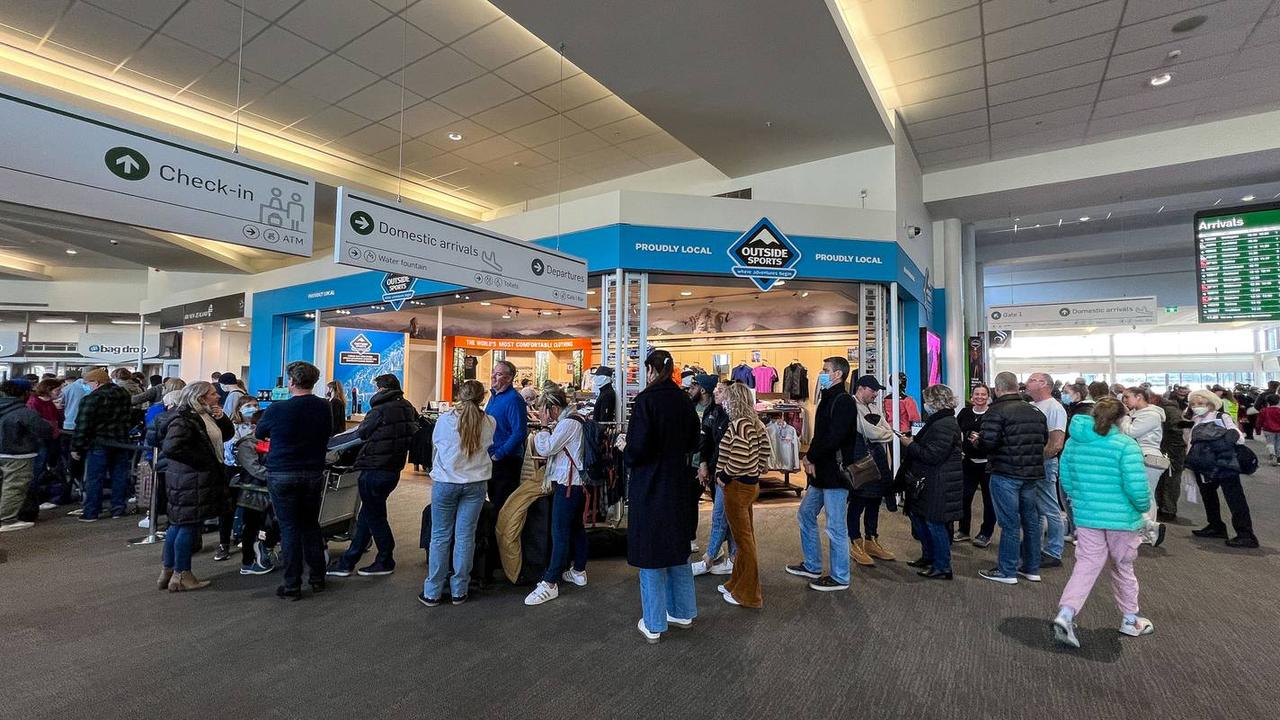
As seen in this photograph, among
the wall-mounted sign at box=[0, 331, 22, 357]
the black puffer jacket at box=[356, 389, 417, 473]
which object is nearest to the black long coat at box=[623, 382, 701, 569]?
the black puffer jacket at box=[356, 389, 417, 473]

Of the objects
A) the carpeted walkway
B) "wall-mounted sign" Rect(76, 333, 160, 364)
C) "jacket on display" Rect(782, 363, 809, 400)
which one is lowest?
the carpeted walkway

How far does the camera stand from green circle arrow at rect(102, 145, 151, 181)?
2.96 metres

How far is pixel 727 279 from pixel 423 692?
5.41 m

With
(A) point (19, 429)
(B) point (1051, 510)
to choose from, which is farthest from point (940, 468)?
(A) point (19, 429)

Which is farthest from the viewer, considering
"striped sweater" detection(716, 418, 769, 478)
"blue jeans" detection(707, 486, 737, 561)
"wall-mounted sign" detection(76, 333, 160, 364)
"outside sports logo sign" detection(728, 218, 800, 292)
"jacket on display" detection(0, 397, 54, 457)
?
"wall-mounted sign" detection(76, 333, 160, 364)

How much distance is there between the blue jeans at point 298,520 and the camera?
3.60 metres

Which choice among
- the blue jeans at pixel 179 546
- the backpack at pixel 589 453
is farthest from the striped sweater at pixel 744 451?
the blue jeans at pixel 179 546

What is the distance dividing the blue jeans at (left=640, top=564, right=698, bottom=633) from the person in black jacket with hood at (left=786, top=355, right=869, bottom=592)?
1.07m

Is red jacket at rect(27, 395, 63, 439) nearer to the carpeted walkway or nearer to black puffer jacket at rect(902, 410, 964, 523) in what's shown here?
the carpeted walkway

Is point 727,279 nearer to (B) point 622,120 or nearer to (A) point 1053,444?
(B) point 622,120

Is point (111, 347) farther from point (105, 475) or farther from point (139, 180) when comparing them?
point (139, 180)

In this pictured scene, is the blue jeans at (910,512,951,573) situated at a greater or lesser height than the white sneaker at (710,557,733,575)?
greater

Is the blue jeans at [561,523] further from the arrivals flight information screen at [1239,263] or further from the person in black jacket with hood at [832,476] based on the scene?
the arrivals flight information screen at [1239,263]

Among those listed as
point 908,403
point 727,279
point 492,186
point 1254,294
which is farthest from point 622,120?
point 1254,294
